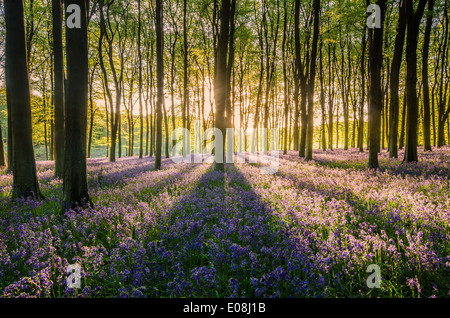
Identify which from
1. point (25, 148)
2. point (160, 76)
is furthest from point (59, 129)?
point (160, 76)

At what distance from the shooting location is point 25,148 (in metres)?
6.54

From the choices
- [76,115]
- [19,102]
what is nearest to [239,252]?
[76,115]

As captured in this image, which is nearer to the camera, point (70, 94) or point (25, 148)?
point (70, 94)

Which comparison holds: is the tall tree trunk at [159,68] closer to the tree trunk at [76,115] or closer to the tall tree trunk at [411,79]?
the tree trunk at [76,115]

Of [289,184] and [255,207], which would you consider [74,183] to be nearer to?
[255,207]

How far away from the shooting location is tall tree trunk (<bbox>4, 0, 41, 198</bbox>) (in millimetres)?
6227

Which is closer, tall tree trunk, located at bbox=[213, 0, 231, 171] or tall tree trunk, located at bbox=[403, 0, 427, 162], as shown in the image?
tall tree trunk, located at bbox=[403, 0, 427, 162]

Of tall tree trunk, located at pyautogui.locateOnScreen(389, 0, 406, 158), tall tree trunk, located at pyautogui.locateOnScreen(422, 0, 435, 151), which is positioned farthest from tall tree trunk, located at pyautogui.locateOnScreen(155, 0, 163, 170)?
tall tree trunk, located at pyautogui.locateOnScreen(422, 0, 435, 151)

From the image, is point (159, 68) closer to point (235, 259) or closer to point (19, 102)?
point (19, 102)

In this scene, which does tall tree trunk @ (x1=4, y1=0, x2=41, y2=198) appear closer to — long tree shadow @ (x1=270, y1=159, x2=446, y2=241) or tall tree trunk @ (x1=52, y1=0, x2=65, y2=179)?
tall tree trunk @ (x1=52, y1=0, x2=65, y2=179)

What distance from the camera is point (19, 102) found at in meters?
6.36
